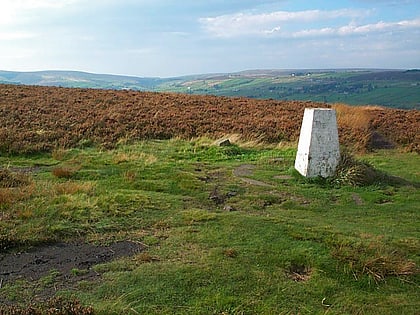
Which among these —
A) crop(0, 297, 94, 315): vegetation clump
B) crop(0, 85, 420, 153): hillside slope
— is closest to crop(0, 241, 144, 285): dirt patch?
crop(0, 297, 94, 315): vegetation clump

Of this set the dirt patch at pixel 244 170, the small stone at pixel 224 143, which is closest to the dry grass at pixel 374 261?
the dirt patch at pixel 244 170

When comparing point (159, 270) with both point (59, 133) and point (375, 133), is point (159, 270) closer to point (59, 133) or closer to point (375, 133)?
point (59, 133)

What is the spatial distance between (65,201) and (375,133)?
1674 centimetres

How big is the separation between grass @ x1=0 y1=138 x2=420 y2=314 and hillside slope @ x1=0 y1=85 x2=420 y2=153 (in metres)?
4.97

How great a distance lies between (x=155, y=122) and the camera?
23.8 metres

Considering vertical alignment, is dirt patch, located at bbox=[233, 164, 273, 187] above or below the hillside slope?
below

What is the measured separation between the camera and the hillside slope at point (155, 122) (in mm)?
19672

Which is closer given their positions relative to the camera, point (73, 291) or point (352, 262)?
point (73, 291)

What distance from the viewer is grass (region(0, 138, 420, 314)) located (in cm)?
612

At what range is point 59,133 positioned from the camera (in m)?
20.0

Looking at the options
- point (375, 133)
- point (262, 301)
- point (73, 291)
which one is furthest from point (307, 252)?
point (375, 133)

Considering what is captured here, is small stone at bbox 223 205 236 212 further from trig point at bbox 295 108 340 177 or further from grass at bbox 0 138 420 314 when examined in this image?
trig point at bbox 295 108 340 177

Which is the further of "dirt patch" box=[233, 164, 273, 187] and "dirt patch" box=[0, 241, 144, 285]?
"dirt patch" box=[233, 164, 273, 187]

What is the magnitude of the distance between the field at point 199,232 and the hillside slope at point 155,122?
2.81 ft
